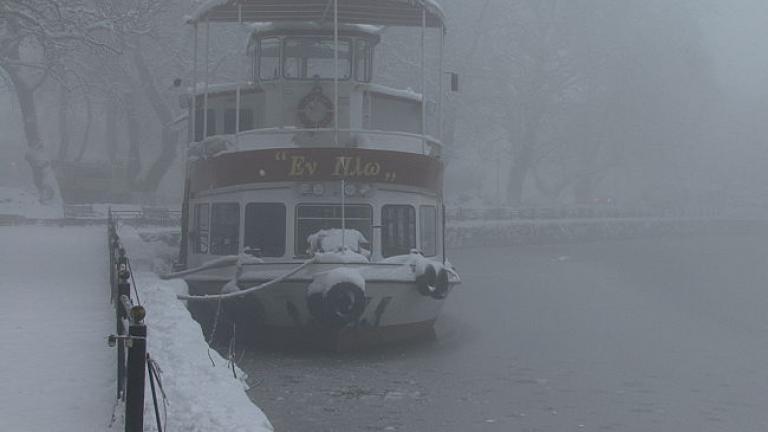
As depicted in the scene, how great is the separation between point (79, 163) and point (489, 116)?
2273 cm

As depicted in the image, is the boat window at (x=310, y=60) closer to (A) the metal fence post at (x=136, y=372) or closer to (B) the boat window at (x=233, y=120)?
(B) the boat window at (x=233, y=120)

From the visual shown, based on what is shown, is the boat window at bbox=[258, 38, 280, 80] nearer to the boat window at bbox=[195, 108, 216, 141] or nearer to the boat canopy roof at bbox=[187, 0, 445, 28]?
the boat canopy roof at bbox=[187, 0, 445, 28]

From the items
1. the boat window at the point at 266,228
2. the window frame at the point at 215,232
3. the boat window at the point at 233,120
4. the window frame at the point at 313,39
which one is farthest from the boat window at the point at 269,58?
the boat window at the point at 266,228

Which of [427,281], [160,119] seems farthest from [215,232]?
[160,119]

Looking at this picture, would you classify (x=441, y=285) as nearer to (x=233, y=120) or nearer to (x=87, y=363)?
(x=233, y=120)

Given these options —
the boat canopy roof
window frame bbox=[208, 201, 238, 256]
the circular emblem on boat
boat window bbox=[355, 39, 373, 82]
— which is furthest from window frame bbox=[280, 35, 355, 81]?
window frame bbox=[208, 201, 238, 256]

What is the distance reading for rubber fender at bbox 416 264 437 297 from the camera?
16.6 m

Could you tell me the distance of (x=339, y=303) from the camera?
613 inches

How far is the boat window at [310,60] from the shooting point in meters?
19.0

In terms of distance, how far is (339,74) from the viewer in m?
19.2

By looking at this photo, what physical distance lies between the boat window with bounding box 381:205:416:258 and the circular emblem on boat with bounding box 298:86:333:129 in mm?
1954

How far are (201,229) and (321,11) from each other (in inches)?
188

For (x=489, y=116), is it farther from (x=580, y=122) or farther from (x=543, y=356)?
(x=543, y=356)

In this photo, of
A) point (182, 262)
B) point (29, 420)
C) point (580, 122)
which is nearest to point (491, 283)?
point (182, 262)
